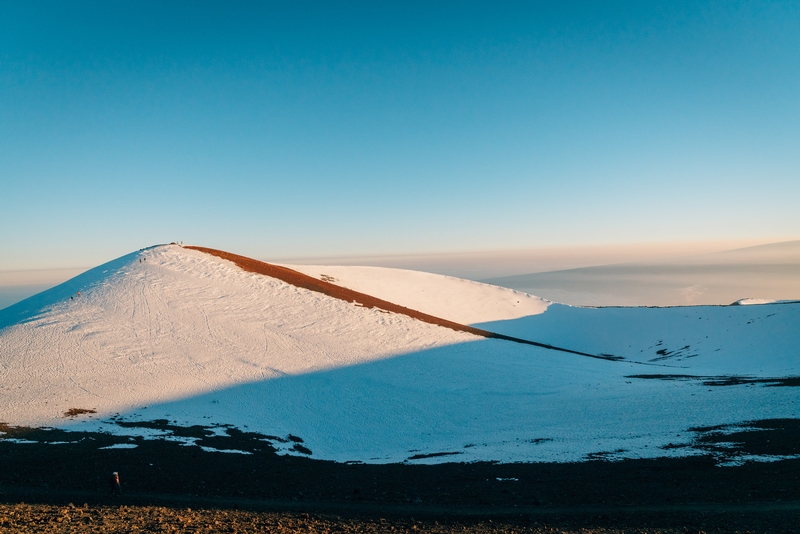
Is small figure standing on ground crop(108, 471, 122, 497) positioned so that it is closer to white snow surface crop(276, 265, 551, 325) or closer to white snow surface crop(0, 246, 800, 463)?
white snow surface crop(0, 246, 800, 463)

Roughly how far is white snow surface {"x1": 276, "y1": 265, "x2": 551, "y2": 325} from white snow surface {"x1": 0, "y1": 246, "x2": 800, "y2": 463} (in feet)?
49.0

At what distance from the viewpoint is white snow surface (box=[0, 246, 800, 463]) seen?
Result: 69.5 ft

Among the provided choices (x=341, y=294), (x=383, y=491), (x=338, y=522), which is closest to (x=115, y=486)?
(x=338, y=522)

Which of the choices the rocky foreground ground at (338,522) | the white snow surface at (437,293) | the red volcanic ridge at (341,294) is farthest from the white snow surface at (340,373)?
the white snow surface at (437,293)

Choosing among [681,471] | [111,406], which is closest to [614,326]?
[681,471]

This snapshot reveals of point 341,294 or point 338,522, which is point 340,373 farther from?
point 338,522

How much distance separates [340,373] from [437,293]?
123ft

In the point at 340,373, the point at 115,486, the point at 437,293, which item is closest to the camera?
the point at 115,486

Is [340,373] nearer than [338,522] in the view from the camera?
No

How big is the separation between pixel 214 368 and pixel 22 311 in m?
19.8

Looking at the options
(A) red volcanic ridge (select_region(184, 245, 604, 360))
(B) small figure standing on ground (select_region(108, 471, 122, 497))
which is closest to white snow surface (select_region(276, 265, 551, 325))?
(A) red volcanic ridge (select_region(184, 245, 604, 360))

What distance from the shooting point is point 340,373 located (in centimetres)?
3094

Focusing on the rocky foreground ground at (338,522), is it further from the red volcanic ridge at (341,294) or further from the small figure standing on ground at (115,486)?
the red volcanic ridge at (341,294)

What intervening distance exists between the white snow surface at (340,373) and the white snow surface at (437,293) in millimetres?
14940
